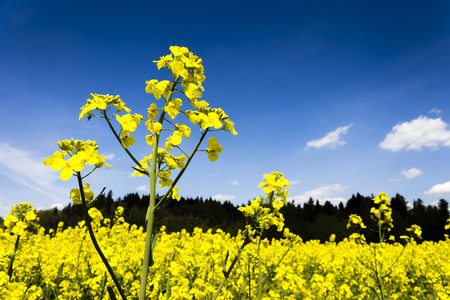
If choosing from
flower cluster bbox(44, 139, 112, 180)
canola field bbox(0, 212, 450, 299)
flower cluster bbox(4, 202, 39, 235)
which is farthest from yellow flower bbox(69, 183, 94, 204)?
flower cluster bbox(4, 202, 39, 235)

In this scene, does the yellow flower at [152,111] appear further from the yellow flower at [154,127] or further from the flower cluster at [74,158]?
the flower cluster at [74,158]

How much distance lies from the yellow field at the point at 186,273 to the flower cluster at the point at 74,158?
1261mm

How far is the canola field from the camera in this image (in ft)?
9.29

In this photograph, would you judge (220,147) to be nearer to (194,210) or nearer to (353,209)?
(194,210)

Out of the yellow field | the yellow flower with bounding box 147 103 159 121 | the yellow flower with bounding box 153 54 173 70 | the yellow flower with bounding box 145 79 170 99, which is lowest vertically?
the yellow field

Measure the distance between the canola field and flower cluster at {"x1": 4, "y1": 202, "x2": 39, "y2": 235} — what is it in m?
0.09

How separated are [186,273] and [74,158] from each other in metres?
4.93

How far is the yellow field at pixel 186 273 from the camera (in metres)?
2.85

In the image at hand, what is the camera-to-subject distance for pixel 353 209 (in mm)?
49094

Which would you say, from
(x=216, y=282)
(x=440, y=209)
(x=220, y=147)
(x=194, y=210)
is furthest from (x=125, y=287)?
(x=440, y=209)

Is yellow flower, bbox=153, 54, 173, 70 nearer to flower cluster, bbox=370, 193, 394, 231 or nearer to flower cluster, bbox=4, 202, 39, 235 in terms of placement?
flower cluster, bbox=4, 202, 39, 235

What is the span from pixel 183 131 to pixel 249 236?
82cm

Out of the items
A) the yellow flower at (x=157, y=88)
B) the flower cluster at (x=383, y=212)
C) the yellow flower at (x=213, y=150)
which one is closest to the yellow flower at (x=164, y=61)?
the yellow flower at (x=157, y=88)

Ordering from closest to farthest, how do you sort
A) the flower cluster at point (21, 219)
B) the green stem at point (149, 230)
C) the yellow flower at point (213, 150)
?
1. the green stem at point (149, 230)
2. the yellow flower at point (213, 150)
3. the flower cluster at point (21, 219)
